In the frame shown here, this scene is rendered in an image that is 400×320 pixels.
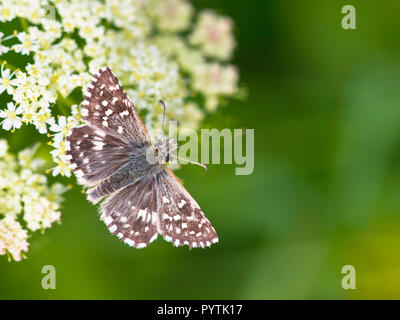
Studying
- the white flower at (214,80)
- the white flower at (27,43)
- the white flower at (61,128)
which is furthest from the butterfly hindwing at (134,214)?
the white flower at (214,80)

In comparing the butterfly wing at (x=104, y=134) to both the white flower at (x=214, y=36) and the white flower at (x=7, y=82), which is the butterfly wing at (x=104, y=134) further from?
the white flower at (x=214, y=36)

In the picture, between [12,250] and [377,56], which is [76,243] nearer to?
[12,250]

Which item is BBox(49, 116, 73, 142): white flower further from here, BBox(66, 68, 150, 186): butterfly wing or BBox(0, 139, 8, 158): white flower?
BBox(0, 139, 8, 158): white flower

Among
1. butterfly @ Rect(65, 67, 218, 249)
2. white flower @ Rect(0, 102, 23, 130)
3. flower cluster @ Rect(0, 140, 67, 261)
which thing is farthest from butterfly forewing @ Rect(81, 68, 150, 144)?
flower cluster @ Rect(0, 140, 67, 261)

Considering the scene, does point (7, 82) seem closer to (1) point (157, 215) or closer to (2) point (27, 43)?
(2) point (27, 43)

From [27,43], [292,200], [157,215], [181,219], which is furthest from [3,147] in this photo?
[292,200]
